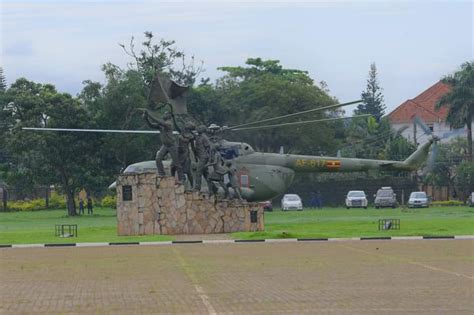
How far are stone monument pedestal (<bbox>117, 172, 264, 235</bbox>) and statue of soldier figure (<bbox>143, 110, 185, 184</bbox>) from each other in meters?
0.48

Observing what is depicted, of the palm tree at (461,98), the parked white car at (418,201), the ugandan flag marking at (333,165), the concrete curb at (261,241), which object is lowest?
the concrete curb at (261,241)

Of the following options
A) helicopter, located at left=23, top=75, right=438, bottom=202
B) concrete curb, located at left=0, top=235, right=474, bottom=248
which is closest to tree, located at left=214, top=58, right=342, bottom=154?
helicopter, located at left=23, top=75, right=438, bottom=202

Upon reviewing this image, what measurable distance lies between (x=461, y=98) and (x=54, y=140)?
3213 centimetres

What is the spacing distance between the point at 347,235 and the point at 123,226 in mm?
7245

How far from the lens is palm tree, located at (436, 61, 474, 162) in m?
68.6

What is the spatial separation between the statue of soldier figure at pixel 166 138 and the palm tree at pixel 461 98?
4370 centimetres

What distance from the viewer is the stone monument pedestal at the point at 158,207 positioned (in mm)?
28891

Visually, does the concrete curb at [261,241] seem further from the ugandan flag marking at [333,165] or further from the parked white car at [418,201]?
the parked white car at [418,201]

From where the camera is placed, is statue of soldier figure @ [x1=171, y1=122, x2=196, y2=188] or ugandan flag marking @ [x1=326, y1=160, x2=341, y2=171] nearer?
statue of soldier figure @ [x1=171, y1=122, x2=196, y2=188]

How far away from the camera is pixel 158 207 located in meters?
28.9

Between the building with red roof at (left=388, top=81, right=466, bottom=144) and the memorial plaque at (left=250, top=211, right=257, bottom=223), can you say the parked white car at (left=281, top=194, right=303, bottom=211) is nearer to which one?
the memorial plaque at (left=250, top=211, right=257, bottom=223)

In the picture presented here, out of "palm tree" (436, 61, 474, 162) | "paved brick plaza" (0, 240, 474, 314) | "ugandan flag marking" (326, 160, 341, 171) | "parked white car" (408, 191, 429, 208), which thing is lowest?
"paved brick plaza" (0, 240, 474, 314)

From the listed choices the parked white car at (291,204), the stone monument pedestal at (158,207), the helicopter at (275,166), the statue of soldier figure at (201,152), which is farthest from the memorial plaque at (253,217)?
the parked white car at (291,204)

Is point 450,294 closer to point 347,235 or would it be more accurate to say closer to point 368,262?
point 368,262
